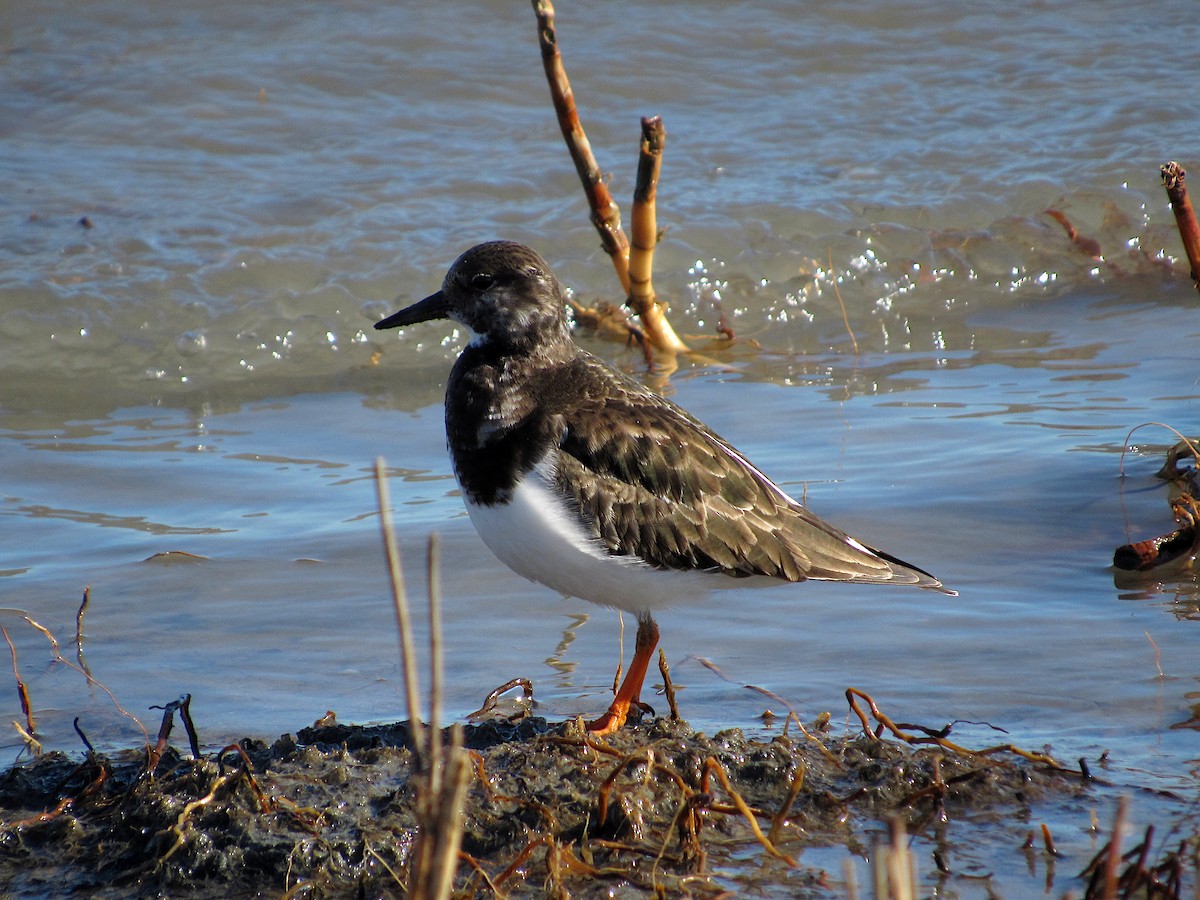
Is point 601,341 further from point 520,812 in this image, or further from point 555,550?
point 520,812

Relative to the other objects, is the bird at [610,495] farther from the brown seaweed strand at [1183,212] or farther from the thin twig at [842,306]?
the thin twig at [842,306]

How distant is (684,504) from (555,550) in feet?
1.42

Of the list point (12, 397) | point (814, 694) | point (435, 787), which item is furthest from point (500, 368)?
point (12, 397)

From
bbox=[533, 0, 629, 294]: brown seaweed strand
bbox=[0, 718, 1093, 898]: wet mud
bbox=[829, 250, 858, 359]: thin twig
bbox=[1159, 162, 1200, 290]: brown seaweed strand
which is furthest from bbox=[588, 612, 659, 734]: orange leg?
bbox=[829, 250, 858, 359]: thin twig

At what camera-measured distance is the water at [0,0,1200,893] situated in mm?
3957

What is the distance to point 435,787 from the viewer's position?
1.81m

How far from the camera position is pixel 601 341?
295 inches

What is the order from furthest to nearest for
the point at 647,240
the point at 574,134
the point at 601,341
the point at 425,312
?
the point at 601,341, the point at 647,240, the point at 574,134, the point at 425,312

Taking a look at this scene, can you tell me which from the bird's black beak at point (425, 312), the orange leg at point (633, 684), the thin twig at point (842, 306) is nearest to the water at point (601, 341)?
the thin twig at point (842, 306)

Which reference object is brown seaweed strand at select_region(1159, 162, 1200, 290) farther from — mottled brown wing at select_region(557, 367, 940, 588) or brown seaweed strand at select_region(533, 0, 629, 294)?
brown seaweed strand at select_region(533, 0, 629, 294)

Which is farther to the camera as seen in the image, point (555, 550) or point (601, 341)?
point (601, 341)

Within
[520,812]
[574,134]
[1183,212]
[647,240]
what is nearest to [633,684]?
[520,812]

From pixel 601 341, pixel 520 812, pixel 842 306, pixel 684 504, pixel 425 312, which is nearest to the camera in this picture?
pixel 520 812

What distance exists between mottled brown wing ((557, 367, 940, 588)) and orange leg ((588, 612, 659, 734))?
0.20 metres
